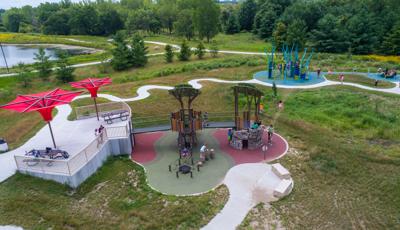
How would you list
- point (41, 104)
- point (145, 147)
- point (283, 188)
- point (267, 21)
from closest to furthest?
point (283, 188) < point (41, 104) < point (145, 147) < point (267, 21)

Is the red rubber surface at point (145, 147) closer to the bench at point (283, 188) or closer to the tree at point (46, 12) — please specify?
the bench at point (283, 188)

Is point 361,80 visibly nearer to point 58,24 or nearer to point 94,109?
point 94,109

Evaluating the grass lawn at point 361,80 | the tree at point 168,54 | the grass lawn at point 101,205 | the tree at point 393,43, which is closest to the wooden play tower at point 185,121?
the grass lawn at point 101,205

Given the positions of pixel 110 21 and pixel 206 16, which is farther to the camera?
pixel 110 21

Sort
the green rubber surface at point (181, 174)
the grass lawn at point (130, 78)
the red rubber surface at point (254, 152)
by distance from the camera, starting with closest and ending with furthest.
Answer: the green rubber surface at point (181, 174)
the red rubber surface at point (254, 152)
the grass lawn at point (130, 78)

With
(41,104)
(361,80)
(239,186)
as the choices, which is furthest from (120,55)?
(239,186)

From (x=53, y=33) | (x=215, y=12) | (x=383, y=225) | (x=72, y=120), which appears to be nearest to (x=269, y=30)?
(x=215, y=12)
